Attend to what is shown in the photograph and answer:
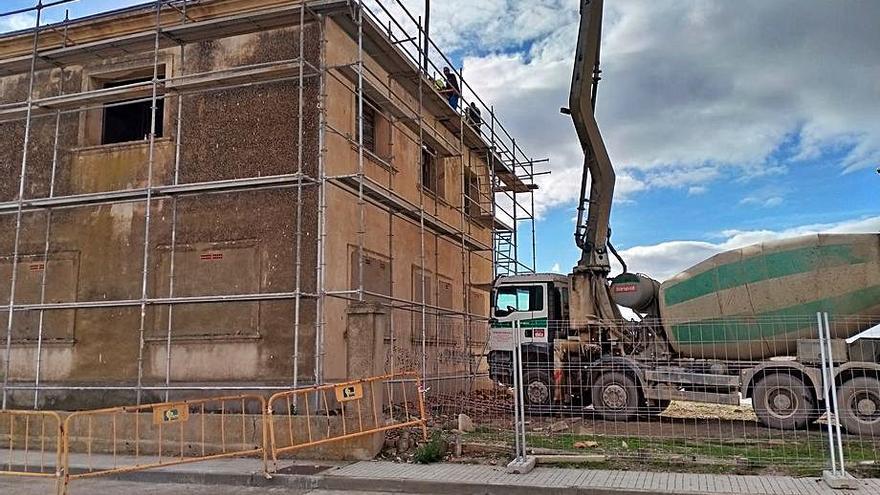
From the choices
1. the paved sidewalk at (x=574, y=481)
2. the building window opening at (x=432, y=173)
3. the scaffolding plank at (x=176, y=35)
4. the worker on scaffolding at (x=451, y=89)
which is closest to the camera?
the paved sidewalk at (x=574, y=481)

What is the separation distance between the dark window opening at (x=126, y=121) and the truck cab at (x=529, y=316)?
829 cm

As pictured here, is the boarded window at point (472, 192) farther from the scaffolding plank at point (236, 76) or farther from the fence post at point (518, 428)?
the fence post at point (518, 428)

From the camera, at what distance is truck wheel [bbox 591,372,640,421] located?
13734 millimetres

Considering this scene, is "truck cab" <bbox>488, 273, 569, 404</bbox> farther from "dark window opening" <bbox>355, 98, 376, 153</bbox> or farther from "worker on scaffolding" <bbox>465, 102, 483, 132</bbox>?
"worker on scaffolding" <bbox>465, 102, 483, 132</bbox>

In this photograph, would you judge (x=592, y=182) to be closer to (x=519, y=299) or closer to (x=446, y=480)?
(x=519, y=299)

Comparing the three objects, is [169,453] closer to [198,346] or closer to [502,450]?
[198,346]

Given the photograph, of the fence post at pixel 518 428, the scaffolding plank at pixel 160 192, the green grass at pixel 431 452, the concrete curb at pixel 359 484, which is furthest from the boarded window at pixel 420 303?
the concrete curb at pixel 359 484

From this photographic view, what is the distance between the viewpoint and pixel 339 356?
13.1 metres

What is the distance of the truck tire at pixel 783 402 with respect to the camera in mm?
12203

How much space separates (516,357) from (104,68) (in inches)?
415

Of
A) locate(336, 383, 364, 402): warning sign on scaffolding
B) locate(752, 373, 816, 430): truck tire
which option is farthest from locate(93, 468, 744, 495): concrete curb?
locate(752, 373, 816, 430): truck tire

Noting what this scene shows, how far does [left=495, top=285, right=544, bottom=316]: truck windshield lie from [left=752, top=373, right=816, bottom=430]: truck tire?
16.5 feet

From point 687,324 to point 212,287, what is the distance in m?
8.81

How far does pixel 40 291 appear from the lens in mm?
14438
